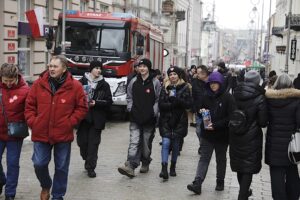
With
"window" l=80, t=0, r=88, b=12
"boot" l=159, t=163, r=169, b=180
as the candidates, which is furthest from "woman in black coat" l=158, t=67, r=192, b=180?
"window" l=80, t=0, r=88, b=12

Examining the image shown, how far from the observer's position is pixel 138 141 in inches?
343

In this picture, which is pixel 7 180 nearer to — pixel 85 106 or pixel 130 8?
pixel 85 106

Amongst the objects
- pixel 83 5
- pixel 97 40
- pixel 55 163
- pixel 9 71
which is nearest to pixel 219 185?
pixel 55 163

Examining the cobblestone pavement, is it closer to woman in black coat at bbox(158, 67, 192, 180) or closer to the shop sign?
woman in black coat at bbox(158, 67, 192, 180)

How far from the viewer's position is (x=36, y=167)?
6.46 meters

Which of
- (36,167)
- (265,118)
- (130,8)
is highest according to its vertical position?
(130,8)

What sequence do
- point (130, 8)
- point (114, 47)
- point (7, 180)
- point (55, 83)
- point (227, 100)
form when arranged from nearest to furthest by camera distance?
1. point (55, 83)
2. point (7, 180)
3. point (227, 100)
4. point (114, 47)
5. point (130, 8)

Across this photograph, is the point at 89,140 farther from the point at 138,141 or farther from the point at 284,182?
the point at 284,182

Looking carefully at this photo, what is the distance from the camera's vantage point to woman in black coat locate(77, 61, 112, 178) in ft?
27.8

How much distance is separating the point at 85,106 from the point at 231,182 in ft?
10.8

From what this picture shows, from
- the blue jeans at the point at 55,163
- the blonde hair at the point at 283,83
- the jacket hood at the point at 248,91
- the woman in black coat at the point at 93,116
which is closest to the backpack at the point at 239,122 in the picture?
the jacket hood at the point at 248,91

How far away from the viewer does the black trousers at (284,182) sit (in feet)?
21.7

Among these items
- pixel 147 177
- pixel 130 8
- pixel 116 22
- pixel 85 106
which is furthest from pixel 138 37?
pixel 130 8

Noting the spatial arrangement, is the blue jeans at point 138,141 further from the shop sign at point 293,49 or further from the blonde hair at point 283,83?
the shop sign at point 293,49
